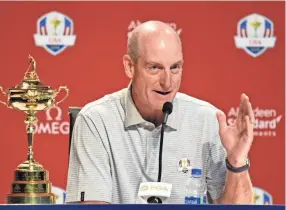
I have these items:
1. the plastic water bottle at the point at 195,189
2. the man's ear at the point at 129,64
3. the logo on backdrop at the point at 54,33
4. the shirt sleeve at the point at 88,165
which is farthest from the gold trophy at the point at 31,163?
the logo on backdrop at the point at 54,33

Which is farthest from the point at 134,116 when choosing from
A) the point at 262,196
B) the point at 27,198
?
the point at 262,196

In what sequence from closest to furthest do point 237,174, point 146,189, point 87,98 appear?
point 146,189, point 237,174, point 87,98

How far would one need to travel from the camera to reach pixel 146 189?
3088 mm

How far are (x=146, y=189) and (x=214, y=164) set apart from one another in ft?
1.90

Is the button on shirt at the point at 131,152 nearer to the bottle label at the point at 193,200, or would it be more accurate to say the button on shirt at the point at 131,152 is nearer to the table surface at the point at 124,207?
the bottle label at the point at 193,200

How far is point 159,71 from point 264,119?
1.66 metres

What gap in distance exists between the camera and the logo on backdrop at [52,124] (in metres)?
5.11

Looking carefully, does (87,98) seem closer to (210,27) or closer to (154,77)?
(210,27)

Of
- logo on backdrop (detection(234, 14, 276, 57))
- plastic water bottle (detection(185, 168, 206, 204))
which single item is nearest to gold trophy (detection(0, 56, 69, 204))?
plastic water bottle (detection(185, 168, 206, 204))

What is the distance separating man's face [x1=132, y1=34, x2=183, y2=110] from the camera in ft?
11.6

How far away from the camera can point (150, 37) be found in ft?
11.8

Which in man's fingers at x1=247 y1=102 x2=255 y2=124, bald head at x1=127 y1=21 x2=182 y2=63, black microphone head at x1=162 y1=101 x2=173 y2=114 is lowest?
man's fingers at x1=247 y1=102 x2=255 y2=124

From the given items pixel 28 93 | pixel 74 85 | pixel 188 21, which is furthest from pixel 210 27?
pixel 28 93

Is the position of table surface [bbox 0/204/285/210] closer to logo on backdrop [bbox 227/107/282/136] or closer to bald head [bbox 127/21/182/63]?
bald head [bbox 127/21/182/63]
